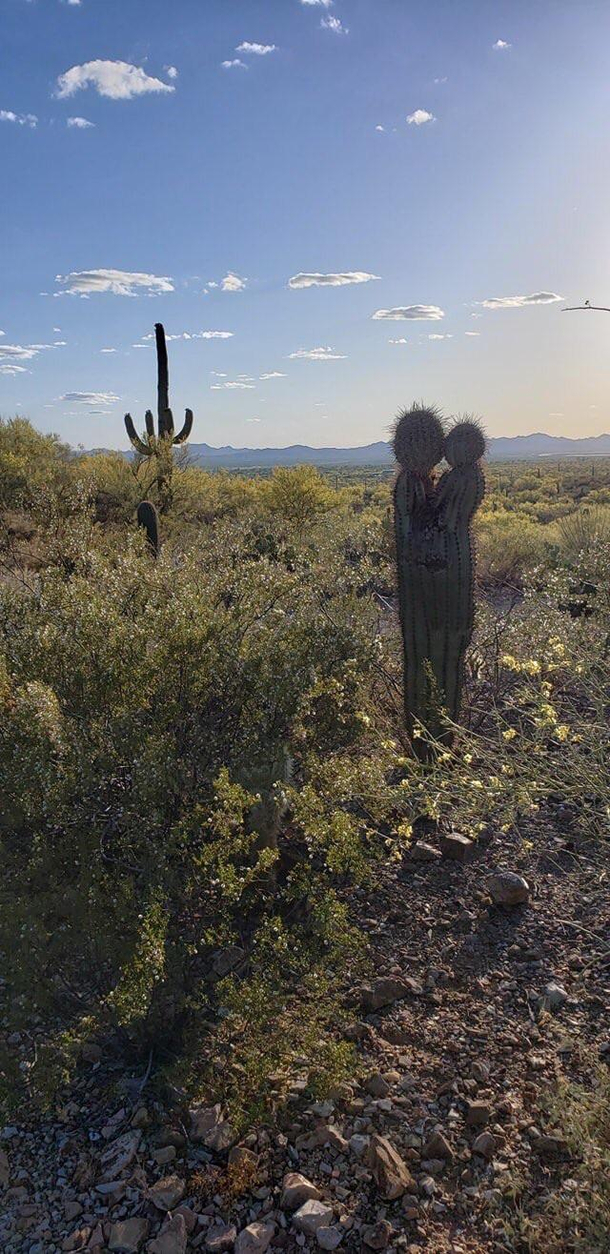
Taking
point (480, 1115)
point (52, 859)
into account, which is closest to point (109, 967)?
point (52, 859)

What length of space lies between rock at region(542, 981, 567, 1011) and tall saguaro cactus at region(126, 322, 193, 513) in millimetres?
17755

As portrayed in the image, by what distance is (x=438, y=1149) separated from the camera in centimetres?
287

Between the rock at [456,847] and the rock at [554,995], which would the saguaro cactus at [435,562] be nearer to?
the rock at [456,847]

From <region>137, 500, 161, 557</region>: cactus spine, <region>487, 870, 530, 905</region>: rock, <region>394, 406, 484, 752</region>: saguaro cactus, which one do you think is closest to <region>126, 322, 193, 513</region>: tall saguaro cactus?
<region>137, 500, 161, 557</region>: cactus spine

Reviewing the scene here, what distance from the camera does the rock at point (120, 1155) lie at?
278 cm

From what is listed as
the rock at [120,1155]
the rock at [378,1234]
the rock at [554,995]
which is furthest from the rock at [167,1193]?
the rock at [554,995]

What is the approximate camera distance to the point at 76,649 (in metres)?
3.30

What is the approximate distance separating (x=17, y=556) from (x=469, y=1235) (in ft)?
36.1

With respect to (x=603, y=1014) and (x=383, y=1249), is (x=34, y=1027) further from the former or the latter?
(x=603, y=1014)

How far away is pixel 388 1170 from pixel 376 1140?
106mm

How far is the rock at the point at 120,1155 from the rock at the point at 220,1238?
0.39 meters

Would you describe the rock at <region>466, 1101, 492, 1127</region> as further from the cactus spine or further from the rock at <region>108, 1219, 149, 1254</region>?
the cactus spine

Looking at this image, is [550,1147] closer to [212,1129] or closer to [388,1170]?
[388,1170]

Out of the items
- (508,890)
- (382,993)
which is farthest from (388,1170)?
(508,890)
